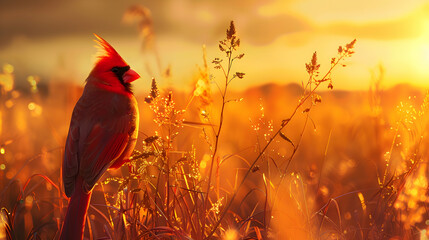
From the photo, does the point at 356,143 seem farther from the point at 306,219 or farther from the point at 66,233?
the point at 66,233

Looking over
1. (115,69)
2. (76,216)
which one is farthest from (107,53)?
(76,216)

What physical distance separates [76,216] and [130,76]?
1043mm

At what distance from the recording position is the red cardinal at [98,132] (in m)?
2.40

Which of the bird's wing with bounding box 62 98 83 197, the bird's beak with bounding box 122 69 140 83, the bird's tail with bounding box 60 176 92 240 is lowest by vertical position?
the bird's tail with bounding box 60 176 92 240

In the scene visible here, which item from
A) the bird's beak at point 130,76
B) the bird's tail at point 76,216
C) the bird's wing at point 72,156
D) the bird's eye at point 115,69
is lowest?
the bird's tail at point 76,216

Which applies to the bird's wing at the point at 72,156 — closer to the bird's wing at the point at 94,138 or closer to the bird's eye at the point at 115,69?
the bird's wing at the point at 94,138

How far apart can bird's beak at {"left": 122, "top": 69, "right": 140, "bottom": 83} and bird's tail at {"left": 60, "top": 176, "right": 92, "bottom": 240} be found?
838 millimetres

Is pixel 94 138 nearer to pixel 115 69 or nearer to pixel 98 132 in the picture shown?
pixel 98 132

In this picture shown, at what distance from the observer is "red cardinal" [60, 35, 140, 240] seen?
240 centimetres

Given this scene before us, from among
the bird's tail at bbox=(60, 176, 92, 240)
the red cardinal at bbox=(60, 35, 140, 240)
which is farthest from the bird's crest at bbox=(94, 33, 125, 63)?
the bird's tail at bbox=(60, 176, 92, 240)

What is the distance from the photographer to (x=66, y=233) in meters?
2.24

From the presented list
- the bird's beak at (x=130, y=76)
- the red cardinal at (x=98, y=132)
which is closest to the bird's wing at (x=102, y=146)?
the red cardinal at (x=98, y=132)

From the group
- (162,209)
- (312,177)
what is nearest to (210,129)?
(162,209)

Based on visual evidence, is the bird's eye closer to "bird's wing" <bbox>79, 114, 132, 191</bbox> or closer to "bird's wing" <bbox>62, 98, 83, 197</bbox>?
"bird's wing" <bbox>62, 98, 83, 197</bbox>
